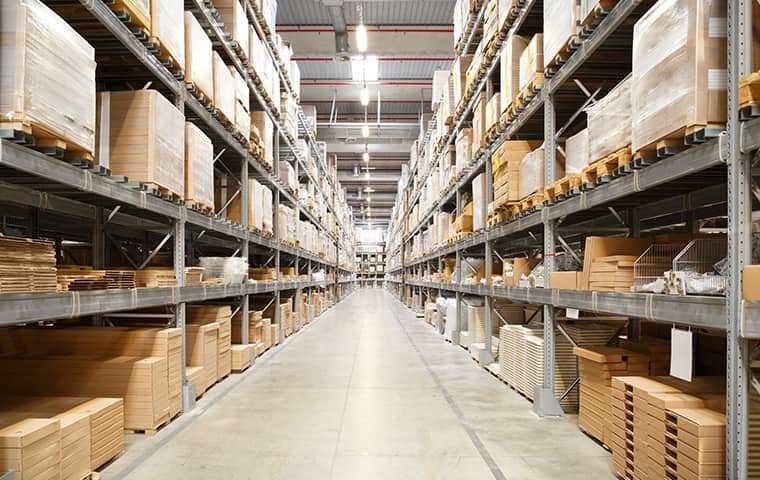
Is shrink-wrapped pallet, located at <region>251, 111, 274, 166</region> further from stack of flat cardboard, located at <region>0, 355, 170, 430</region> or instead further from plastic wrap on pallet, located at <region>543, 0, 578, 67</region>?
plastic wrap on pallet, located at <region>543, 0, 578, 67</region>

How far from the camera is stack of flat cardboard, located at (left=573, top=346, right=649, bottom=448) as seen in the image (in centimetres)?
448

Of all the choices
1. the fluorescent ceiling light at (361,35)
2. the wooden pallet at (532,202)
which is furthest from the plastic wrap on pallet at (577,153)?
the fluorescent ceiling light at (361,35)

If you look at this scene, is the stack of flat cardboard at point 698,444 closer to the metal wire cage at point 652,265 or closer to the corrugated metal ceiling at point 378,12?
the metal wire cage at point 652,265

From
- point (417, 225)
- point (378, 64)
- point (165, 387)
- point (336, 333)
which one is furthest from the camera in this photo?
point (417, 225)

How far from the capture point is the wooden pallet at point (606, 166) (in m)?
3.95

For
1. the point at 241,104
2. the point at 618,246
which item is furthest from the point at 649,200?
the point at 241,104

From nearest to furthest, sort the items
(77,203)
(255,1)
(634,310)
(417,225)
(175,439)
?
1. (634,310)
2. (175,439)
3. (77,203)
4. (255,1)
5. (417,225)

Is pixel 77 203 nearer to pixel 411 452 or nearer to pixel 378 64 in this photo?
pixel 411 452

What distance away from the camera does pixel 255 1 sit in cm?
891

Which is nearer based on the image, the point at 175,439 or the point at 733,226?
the point at 733,226

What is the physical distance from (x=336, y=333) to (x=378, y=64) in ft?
29.3

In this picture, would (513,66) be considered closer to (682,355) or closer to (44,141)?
(682,355)

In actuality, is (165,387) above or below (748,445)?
below

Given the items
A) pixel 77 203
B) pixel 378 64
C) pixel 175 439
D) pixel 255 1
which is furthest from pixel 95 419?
pixel 378 64
